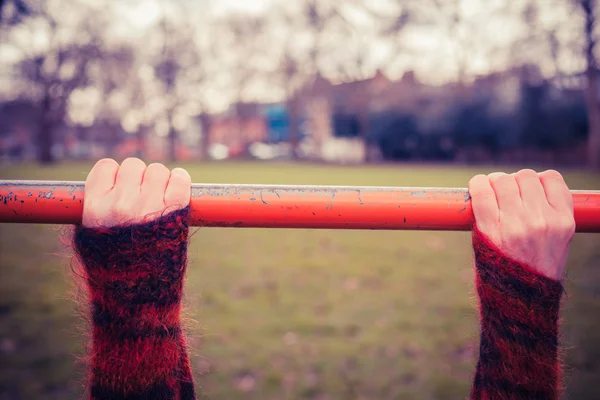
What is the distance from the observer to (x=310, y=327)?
4266 millimetres

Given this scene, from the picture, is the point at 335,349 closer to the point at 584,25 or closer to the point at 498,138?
the point at 584,25

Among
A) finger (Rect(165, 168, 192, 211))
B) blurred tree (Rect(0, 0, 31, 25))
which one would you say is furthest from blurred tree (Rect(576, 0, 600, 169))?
finger (Rect(165, 168, 192, 211))

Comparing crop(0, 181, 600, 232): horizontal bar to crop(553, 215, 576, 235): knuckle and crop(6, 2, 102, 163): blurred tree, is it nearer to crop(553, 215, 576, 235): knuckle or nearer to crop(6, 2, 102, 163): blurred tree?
crop(553, 215, 576, 235): knuckle

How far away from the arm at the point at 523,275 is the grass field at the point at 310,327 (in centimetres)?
19

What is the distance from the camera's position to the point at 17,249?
7926 mm

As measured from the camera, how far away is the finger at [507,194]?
104 cm

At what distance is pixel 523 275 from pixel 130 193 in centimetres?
91

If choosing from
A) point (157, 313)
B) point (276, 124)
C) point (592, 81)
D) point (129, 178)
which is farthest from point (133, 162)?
point (276, 124)

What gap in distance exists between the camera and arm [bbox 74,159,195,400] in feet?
3.34

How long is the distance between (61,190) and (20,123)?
1773 inches

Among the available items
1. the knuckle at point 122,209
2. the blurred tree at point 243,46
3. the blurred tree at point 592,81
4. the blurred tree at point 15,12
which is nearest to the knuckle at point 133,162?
the knuckle at point 122,209

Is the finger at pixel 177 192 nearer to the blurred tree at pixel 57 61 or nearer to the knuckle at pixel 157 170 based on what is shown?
the knuckle at pixel 157 170

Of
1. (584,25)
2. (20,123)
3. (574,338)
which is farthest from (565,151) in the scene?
(20,123)

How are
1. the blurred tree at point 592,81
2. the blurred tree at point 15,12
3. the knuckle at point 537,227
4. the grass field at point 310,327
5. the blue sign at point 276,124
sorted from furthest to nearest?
the blue sign at point 276,124 → the blurred tree at point 592,81 → the blurred tree at point 15,12 → the grass field at point 310,327 → the knuckle at point 537,227
